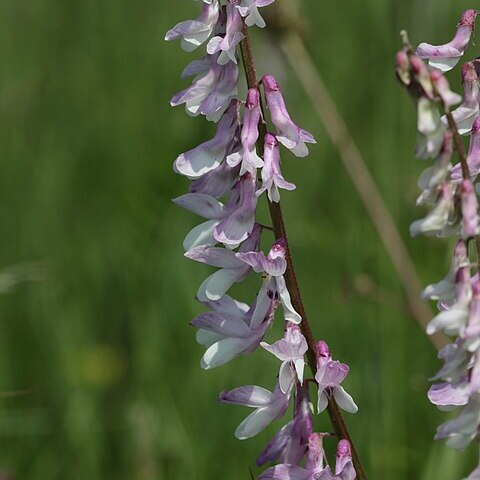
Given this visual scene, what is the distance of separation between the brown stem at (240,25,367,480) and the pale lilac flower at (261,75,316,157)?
29 millimetres

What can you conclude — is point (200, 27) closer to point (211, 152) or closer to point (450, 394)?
point (211, 152)

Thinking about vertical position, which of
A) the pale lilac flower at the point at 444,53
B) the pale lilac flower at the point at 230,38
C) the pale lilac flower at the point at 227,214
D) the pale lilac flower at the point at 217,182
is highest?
the pale lilac flower at the point at 230,38

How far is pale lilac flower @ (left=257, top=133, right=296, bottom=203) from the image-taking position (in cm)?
191

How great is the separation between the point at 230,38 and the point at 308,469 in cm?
73

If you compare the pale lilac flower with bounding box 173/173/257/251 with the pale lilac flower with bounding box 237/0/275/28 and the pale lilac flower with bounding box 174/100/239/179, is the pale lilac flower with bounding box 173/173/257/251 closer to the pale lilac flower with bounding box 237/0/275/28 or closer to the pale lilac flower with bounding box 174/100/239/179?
the pale lilac flower with bounding box 174/100/239/179

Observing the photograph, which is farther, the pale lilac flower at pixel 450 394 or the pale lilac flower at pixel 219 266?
the pale lilac flower at pixel 219 266

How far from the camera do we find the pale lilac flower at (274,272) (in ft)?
6.26

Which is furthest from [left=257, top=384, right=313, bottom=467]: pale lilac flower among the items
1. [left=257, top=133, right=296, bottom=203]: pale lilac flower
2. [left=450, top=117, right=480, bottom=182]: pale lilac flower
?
[left=450, top=117, right=480, bottom=182]: pale lilac flower

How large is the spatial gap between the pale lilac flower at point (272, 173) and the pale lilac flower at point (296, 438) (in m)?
0.37

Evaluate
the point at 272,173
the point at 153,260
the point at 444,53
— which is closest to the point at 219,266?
the point at 272,173

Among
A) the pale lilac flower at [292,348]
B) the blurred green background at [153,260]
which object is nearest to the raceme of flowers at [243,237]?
the pale lilac flower at [292,348]

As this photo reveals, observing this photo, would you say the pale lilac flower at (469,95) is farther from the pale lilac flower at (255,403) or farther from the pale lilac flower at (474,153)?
the pale lilac flower at (255,403)

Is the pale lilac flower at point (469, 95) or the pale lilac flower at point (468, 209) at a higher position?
the pale lilac flower at point (469, 95)

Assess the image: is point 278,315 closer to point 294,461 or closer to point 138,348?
point 138,348
